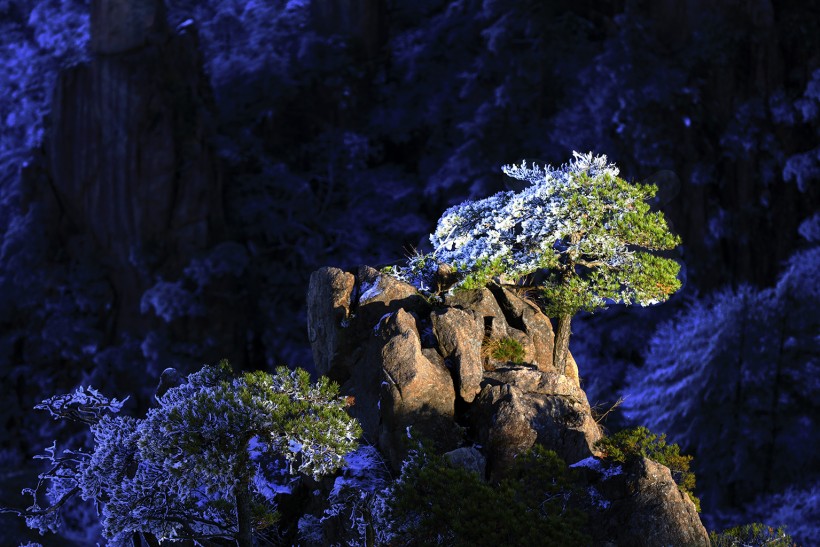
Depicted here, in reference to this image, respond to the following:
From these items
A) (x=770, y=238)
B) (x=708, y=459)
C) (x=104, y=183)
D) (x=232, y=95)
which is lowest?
(x=708, y=459)

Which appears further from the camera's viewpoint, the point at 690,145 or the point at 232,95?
the point at 232,95

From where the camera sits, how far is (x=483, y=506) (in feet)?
55.1

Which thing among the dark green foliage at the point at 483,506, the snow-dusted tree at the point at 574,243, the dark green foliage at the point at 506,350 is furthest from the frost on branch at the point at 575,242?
the dark green foliage at the point at 483,506

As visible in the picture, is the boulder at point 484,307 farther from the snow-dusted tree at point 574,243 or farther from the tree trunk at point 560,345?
the tree trunk at point 560,345

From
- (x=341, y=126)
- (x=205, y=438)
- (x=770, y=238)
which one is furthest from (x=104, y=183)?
(x=205, y=438)

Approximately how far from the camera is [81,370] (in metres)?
45.9

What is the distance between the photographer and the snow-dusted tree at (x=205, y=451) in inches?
669

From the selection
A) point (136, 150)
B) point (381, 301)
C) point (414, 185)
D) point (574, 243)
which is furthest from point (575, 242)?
point (414, 185)

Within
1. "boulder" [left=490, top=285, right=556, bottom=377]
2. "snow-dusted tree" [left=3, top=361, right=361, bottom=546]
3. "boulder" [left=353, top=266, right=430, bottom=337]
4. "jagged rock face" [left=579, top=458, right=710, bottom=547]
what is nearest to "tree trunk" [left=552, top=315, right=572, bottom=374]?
"boulder" [left=490, top=285, right=556, bottom=377]

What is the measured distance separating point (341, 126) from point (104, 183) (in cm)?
1097

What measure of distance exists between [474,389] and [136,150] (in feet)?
92.5

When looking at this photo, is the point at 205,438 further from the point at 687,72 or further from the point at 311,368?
the point at 687,72

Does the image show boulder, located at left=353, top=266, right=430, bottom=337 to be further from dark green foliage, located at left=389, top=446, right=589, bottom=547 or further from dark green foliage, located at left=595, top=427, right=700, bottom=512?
dark green foliage, located at left=595, top=427, right=700, bottom=512

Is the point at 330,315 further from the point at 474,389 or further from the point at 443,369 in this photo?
the point at 474,389
